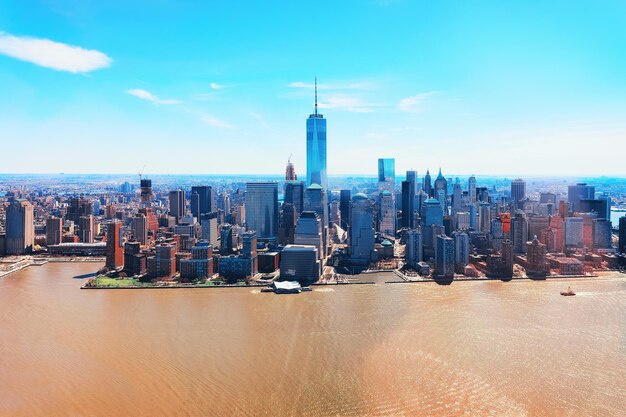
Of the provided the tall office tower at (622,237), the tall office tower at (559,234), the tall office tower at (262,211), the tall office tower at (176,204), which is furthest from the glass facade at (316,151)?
the tall office tower at (622,237)

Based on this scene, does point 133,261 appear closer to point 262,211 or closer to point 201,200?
point 262,211

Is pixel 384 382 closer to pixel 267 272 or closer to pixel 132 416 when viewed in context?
pixel 132 416

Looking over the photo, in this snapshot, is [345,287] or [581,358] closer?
[581,358]

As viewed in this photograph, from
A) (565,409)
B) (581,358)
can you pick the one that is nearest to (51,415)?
(565,409)

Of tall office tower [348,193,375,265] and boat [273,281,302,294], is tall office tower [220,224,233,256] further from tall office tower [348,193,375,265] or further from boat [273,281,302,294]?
boat [273,281,302,294]

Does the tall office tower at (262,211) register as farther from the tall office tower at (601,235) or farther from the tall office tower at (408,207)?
the tall office tower at (601,235)

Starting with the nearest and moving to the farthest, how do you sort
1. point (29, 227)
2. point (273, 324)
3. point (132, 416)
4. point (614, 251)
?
1. point (132, 416)
2. point (273, 324)
3. point (614, 251)
4. point (29, 227)

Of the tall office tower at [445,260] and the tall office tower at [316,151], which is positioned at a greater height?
the tall office tower at [316,151]

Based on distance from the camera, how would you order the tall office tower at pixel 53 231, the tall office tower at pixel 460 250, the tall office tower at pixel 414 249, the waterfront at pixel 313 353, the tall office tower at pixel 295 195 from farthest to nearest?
the tall office tower at pixel 295 195, the tall office tower at pixel 53 231, the tall office tower at pixel 414 249, the tall office tower at pixel 460 250, the waterfront at pixel 313 353
